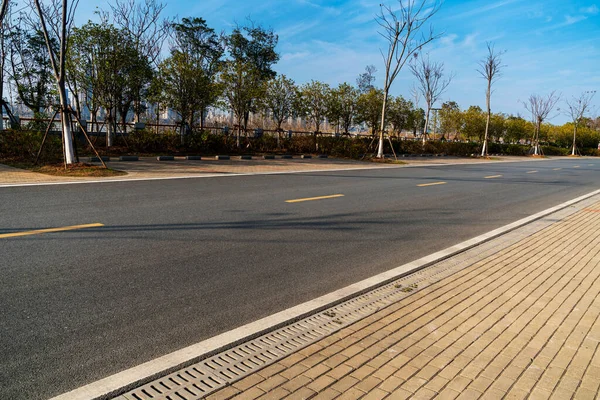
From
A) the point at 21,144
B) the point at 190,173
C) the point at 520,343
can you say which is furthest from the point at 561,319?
the point at 21,144

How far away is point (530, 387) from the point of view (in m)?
2.72

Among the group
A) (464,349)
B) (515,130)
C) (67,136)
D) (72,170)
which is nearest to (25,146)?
(67,136)

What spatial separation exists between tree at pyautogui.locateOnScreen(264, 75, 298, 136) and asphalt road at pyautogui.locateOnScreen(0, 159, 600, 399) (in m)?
16.7

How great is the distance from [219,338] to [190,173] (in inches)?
447

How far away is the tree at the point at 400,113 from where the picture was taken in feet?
129

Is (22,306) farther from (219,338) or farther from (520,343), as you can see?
(520,343)

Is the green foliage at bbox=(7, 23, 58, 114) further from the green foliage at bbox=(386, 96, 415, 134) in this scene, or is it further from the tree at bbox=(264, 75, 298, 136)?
the green foliage at bbox=(386, 96, 415, 134)

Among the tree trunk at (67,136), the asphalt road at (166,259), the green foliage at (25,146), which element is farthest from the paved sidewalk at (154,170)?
the green foliage at (25,146)

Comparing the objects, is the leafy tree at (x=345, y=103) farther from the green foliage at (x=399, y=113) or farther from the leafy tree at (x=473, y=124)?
the leafy tree at (x=473, y=124)

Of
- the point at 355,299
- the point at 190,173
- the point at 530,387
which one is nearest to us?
the point at 530,387

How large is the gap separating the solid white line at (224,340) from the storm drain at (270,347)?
0.07m

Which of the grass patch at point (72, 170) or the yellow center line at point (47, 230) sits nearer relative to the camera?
the yellow center line at point (47, 230)

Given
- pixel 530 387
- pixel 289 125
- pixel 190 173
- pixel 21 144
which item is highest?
pixel 289 125

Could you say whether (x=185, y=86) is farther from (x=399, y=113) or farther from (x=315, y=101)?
(x=399, y=113)
